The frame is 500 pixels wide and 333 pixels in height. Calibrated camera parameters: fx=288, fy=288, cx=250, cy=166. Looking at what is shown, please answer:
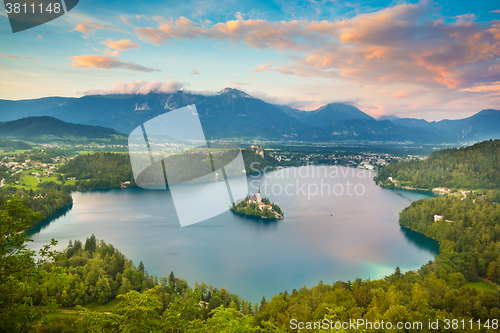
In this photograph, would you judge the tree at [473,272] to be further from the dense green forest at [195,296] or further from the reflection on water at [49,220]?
the reflection on water at [49,220]

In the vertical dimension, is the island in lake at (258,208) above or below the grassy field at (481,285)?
above

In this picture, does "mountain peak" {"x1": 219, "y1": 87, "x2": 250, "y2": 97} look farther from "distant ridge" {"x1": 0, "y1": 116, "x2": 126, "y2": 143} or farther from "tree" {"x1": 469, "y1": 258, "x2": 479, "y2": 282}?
"tree" {"x1": 469, "y1": 258, "x2": 479, "y2": 282}

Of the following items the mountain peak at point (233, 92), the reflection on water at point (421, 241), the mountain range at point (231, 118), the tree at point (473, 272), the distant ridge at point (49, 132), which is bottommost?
the reflection on water at point (421, 241)

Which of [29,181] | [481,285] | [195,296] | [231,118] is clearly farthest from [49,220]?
[231,118]

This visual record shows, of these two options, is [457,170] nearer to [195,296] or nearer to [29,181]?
[195,296]

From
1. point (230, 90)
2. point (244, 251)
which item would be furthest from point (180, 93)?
point (244, 251)

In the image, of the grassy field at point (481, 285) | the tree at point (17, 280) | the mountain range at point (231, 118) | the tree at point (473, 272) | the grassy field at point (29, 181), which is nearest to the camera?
the tree at point (17, 280)

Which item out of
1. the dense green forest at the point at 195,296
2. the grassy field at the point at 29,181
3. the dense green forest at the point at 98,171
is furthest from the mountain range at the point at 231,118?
the dense green forest at the point at 195,296
